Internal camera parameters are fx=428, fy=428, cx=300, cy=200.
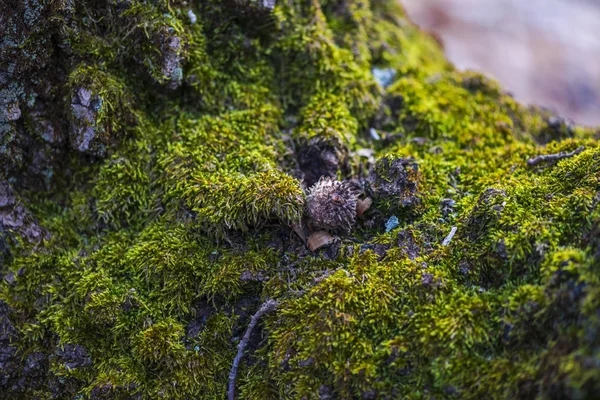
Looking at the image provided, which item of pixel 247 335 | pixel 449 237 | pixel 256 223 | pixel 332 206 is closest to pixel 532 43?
pixel 449 237

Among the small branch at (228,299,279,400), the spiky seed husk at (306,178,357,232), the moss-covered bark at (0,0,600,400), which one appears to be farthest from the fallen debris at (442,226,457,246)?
the small branch at (228,299,279,400)

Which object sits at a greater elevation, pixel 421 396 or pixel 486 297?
pixel 486 297

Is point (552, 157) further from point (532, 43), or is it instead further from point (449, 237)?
point (532, 43)

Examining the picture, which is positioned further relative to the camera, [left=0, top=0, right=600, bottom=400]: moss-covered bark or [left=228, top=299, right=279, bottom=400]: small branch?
[left=228, top=299, right=279, bottom=400]: small branch

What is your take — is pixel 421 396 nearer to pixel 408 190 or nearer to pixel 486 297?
pixel 486 297

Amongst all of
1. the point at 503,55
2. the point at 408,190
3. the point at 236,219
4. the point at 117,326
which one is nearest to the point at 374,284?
the point at 408,190

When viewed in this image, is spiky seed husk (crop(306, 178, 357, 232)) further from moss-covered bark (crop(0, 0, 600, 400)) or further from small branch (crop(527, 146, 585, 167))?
small branch (crop(527, 146, 585, 167))
